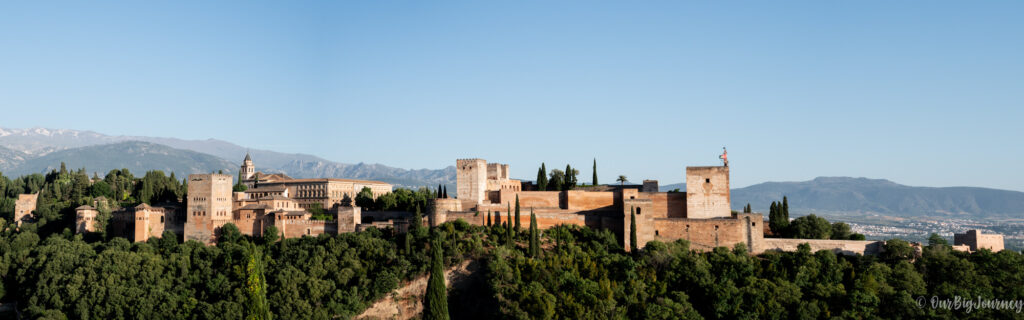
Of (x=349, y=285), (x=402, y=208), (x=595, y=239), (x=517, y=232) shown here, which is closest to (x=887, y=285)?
(x=595, y=239)

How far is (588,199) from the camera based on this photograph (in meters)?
54.8

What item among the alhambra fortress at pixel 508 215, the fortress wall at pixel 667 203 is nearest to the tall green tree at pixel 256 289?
the alhambra fortress at pixel 508 215

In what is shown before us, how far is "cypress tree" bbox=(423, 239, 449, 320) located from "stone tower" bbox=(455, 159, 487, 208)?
10.9m

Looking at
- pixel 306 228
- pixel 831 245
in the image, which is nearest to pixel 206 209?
pixel 306 228

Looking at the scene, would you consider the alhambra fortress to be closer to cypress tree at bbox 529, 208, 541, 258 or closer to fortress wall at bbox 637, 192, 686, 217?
fortress wall at bbox 637, 192, 686, 217

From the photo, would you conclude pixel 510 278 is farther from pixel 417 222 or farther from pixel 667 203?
pixel 667 203

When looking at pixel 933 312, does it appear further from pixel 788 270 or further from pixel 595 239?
pixel 595 239

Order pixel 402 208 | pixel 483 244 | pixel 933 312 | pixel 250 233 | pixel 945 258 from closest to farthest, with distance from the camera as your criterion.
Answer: pixel 933 312 < pixel 945 258 < pixel 483 244 < pixel 250 233 < pixel 402 208

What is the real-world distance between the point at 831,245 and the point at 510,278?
63.8 ft

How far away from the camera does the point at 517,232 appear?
52.4 meters

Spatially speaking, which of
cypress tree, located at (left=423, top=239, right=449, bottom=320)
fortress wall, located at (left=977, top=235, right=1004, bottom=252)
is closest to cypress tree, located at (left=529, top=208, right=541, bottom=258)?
cypress tree, located at (left=423, top=239, right=449, bottom=320)

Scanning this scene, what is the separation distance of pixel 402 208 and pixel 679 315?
27.0m

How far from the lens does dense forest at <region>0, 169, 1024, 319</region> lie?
44500 mm

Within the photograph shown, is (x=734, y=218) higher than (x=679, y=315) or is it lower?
higher
